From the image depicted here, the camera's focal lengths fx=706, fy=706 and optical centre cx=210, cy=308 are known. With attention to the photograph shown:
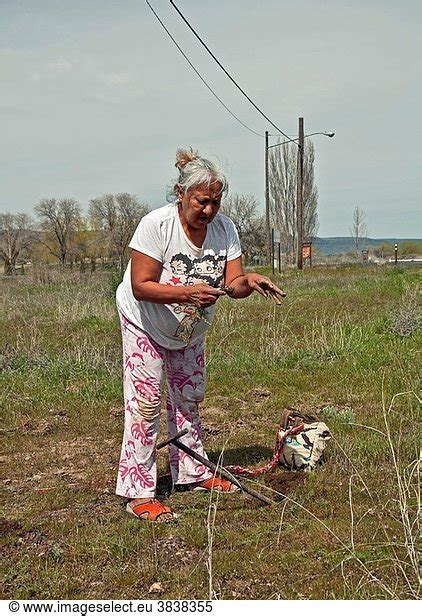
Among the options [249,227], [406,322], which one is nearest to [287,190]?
[249,227]

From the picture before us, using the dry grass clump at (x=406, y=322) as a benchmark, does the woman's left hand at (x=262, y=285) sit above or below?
above

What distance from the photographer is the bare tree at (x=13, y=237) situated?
48156mm

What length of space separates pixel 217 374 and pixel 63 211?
47549 millimetres

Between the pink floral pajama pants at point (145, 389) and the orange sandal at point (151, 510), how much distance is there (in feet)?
0.17

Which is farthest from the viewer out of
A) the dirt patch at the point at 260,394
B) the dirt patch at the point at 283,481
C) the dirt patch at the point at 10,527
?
the dirt patch at the point at 260,394

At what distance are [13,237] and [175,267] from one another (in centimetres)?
4915

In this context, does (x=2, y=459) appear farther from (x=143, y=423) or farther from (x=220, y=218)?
(x=220, y=218)

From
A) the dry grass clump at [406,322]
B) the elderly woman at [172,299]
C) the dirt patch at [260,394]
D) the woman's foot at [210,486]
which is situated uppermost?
the elderly woman at [172,299]

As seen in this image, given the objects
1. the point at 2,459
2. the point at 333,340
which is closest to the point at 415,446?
the point at 2,459

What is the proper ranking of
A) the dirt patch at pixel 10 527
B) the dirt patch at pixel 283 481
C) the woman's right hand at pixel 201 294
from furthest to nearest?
1. the dirt patch at pixel 283 481
2. the dirt patch at pixel 10 527
3. the woman's right hand at pixel 201 294

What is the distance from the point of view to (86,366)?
741 centimetres

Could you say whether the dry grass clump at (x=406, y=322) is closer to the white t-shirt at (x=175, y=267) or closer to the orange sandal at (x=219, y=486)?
the orange sandal at (x=219, y=486)

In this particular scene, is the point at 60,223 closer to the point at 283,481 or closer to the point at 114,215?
the point at 114,215

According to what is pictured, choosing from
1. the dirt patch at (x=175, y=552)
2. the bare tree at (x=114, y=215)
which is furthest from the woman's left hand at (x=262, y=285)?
the bare tree at (x=114, y=215)
